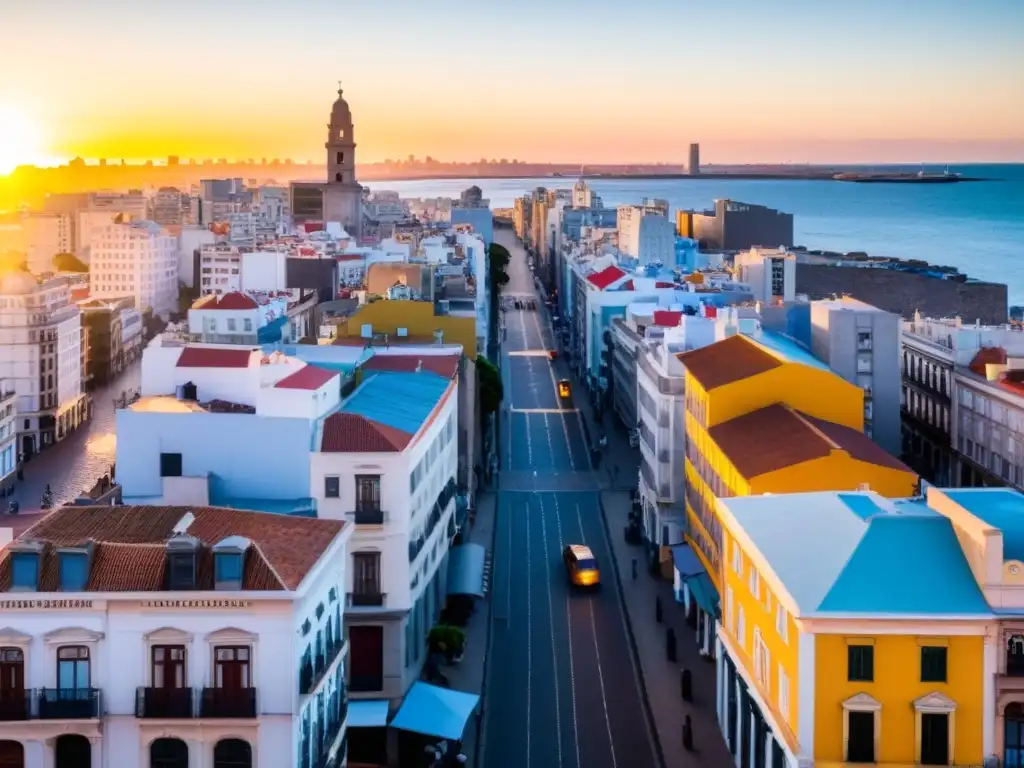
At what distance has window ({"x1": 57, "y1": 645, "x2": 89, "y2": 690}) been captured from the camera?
16.6 metres

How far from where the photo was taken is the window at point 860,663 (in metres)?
17.5

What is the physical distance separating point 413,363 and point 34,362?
26715mm

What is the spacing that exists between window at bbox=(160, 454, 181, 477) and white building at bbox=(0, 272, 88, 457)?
2924cm

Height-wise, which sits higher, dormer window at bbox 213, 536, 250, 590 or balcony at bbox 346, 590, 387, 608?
dormer window at bbox 213, 536, 250, 590

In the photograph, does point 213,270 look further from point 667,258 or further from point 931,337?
point 931,337

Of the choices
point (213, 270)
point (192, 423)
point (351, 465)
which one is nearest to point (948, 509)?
point (351, 465)

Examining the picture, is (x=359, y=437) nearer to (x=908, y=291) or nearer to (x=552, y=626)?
(x=552, y=626)

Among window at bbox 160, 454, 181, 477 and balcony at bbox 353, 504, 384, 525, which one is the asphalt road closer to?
balcony at bbox 353, 504, 384, 525

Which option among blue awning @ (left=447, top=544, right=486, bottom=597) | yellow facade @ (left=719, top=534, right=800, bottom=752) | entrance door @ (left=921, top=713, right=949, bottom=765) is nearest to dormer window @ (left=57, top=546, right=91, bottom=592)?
yellow facade @ (left=719, top=534, right=800, bottom=752)

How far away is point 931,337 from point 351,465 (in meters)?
21.8

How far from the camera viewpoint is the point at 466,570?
30.3 m

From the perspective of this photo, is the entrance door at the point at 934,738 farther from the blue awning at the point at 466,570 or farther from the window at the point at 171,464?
the blue awning at the point at 466,570

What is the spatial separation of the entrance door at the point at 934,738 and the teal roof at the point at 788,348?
1201 cm

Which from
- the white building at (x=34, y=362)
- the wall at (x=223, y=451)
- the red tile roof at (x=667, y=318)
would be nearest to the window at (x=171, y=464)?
the wall at (x=223, y=451)
